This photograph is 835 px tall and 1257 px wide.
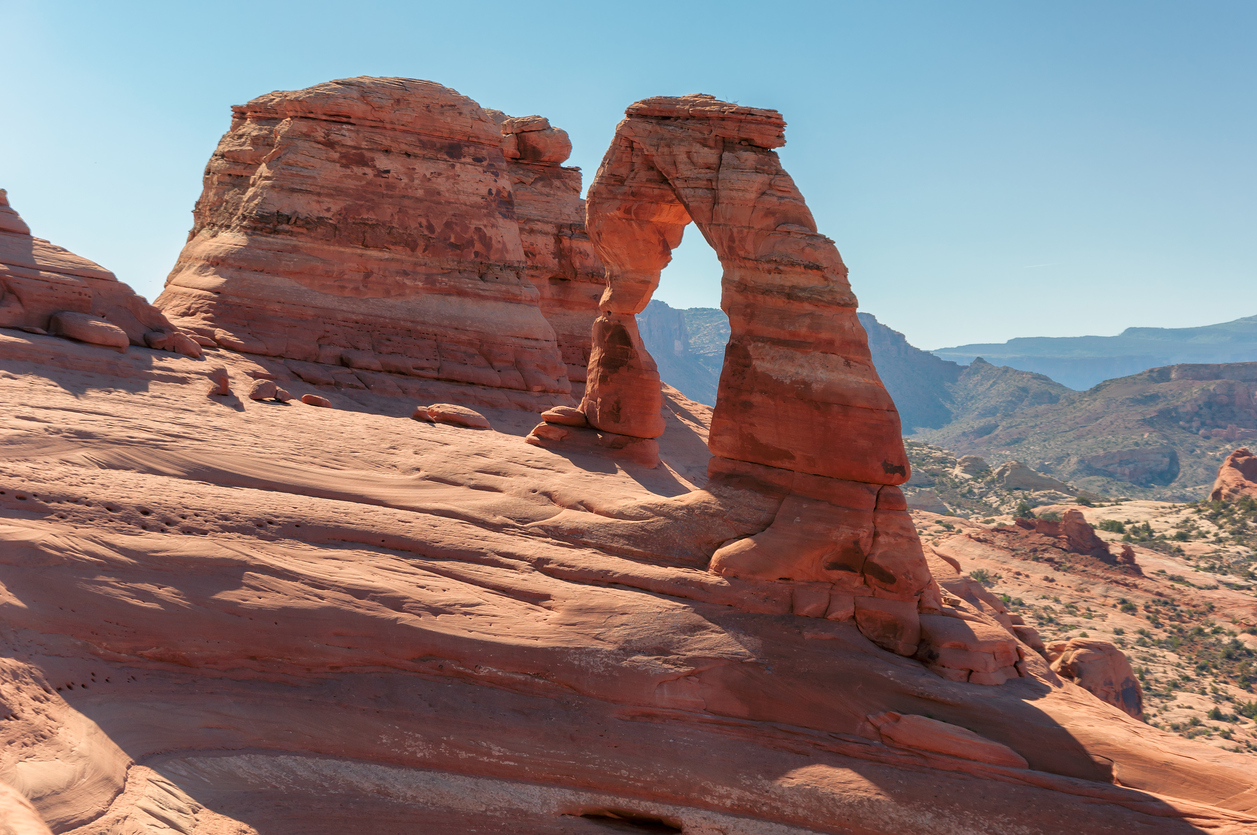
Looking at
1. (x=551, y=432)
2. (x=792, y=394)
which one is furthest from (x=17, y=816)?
(x=551, y=432)

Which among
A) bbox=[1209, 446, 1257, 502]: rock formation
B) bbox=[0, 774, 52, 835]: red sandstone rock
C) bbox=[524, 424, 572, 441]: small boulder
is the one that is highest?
bbox=[524, 424, 572, 441]: small boulder

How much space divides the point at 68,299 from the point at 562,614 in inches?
406

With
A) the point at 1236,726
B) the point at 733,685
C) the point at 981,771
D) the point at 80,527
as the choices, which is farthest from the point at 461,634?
the point at 1236,726

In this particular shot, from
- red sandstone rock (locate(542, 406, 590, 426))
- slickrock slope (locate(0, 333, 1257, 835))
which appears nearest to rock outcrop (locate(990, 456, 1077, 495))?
red sandstone rock (locate(542, 406, 590, 426))

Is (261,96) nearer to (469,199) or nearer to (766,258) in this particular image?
(469,199)

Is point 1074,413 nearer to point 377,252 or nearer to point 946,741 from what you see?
point 377,252

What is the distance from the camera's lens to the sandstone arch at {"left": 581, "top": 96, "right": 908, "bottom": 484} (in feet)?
38.0

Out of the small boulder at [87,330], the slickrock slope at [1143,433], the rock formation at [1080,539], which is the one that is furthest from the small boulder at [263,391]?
the slickrock slope at [1143,433]

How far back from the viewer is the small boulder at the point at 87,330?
14.3 metres

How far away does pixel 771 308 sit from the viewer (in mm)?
12102

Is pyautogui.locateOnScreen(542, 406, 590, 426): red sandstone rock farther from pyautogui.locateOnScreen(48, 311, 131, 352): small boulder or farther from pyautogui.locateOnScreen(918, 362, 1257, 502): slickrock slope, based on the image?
pyautogui.locateOnScreen(918, 362, 1257, 502): slickrock slope

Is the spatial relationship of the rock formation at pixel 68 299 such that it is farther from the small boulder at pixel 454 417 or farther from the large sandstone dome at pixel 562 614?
the small boulder at pixel 454 417

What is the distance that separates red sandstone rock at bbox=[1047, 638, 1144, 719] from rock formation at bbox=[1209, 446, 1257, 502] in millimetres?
41400

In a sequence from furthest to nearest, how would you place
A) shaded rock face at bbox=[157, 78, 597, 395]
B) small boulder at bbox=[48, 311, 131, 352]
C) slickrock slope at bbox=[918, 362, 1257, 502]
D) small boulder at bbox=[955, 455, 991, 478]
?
slickrock slope at bbox=[918, 362, 1257, 502] → small boulder at bbox=[955, 455, 991, 478] → shaded rock face at bbox=[157, 78, 597, 395] → small boulder at bbox=[48, 311, 131, 352]
